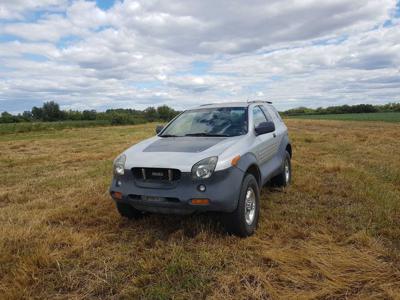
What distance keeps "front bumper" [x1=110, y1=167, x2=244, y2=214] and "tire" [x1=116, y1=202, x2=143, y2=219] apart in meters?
0.66

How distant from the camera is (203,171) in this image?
3.70 metres

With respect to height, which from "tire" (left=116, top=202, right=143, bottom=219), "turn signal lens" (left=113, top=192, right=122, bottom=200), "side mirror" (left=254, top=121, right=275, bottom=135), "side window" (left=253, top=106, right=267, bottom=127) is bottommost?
"tire" (left=116, top=202, right=143, bottom=219)

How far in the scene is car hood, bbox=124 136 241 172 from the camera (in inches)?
149

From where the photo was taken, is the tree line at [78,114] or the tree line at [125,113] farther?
the tree line at [78,114]

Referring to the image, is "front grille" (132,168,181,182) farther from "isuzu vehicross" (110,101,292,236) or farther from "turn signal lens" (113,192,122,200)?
"turn signal lens" (113,192,122,200)

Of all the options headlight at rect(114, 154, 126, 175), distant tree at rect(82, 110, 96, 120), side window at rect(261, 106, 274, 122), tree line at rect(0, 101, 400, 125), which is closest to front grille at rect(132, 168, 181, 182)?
headlight at rect(114, 154, 126, 175)

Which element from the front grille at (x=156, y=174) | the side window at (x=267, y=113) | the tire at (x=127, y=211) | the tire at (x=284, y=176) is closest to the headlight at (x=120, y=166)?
the front grille at (x=156, y=174)

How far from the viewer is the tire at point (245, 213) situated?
382 centimetres

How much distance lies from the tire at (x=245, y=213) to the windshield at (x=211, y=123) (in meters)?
0.86

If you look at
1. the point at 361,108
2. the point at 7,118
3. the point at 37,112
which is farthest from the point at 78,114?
the point at 361,108

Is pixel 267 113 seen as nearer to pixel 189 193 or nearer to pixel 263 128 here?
pixel 263 128

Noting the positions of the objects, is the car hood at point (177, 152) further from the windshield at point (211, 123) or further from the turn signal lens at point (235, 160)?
the windshield at point (211, 123)

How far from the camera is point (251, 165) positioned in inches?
169

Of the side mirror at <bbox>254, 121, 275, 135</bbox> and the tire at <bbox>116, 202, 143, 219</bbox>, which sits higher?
the side mirror at <bbox>254, 121, 275, 135</bbox>
